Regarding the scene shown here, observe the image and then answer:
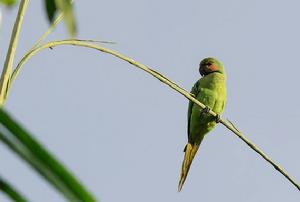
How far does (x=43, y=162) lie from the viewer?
0.39 m

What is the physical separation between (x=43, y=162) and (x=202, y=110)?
6.60 meters

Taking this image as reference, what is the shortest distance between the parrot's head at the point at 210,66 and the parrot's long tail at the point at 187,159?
148cm

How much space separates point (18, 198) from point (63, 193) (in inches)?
2.1

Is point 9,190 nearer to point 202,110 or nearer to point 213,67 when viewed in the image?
point 202,110

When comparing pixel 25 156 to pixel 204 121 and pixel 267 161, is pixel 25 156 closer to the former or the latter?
pixel 267 161

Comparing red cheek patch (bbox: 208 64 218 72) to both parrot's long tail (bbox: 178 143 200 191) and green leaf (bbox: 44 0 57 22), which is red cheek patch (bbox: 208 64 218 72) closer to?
parrot's long tail (bbox: 178 143 200 191)

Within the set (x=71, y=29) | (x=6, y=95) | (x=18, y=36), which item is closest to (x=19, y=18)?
(x=18, y=36)

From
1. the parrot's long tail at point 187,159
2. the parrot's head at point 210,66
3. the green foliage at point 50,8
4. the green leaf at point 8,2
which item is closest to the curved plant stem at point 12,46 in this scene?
the green foliage at point 50,8

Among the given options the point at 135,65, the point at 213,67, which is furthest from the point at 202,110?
the point at 135,65

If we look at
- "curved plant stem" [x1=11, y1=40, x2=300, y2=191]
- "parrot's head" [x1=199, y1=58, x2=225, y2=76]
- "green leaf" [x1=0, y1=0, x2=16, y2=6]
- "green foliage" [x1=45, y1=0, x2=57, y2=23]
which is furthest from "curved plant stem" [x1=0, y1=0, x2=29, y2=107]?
"parrot's head" [x1=199, y1=58, x2=225, y2=76]

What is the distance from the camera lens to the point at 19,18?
1256mm

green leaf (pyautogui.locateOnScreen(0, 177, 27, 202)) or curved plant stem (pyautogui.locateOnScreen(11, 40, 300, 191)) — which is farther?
curved plant stem (pyautogui.locateOnScreen(11, 40, 300, 191))

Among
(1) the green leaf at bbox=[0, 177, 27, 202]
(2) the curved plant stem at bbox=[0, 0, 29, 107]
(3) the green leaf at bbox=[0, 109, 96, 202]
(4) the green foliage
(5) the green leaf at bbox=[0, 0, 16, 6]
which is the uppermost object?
(5) the green leaf at bbox=[0, 0, 16, 6]

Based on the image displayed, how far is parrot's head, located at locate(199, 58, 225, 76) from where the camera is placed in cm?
820
